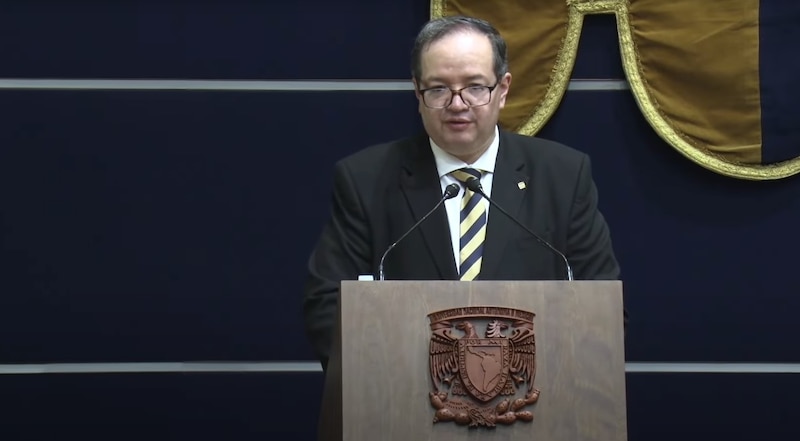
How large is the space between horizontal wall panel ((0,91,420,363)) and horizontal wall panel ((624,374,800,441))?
1.02 metres

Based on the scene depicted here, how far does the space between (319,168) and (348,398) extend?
160cm

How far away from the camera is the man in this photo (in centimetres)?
262

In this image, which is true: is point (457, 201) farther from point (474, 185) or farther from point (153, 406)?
point (153, 406)

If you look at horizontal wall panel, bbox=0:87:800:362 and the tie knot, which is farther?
horizontal wall panel, bbox=0:87:800:362

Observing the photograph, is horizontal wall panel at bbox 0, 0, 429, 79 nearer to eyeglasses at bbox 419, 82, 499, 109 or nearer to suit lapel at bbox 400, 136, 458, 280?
suit lapel at bbox 400, 136, 458, 280

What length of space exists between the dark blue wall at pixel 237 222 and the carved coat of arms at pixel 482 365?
1556mm

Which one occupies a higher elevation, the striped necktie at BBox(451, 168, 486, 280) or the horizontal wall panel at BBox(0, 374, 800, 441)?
the striped necktie at BBox(451, 168, 486, 280)

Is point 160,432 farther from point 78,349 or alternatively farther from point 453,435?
point 453,435

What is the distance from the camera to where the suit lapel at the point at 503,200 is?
259 centimetres

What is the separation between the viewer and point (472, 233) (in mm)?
2646

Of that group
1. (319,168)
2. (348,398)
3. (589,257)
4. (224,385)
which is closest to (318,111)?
(319,168)

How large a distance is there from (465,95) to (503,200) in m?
0.24

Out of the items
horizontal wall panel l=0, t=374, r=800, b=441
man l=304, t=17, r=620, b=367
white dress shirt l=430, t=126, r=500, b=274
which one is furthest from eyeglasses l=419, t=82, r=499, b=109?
horizontal wall panel l=0, t=374, r=800, b=441

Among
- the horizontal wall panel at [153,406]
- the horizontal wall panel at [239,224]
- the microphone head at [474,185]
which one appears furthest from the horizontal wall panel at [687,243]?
the microphone head at [474,185]
